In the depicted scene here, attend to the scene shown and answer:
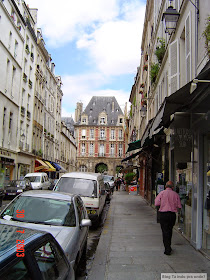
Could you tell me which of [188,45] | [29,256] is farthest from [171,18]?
[29,256]

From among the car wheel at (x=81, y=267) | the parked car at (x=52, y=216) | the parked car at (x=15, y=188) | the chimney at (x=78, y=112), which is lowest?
the car wheel at (x=81, y=267)

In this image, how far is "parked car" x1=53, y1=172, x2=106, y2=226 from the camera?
1110 cm

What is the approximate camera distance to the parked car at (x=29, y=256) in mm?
2182

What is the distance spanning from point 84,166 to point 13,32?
172 feet

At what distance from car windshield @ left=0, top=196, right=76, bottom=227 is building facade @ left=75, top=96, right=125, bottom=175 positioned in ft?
234

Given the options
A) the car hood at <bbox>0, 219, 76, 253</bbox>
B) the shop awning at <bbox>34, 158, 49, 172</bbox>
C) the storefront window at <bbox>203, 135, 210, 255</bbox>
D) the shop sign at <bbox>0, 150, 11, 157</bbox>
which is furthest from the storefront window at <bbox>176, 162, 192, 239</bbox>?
the shop awning at <bbox>34, 158, 49, 172</bbox>

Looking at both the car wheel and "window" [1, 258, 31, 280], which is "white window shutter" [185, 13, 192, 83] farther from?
"window" [1, 258, 31, 280]

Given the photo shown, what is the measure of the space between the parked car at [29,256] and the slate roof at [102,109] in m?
78.5

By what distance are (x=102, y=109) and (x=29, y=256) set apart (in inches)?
3227

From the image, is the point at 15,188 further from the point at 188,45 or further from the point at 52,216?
the point at 52,216

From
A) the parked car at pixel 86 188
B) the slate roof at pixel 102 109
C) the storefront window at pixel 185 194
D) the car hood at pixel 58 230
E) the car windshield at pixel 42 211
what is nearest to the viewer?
the car hood at pixel 58 230

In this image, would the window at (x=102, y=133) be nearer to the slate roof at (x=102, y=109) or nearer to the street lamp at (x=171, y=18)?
the slate roof at (x=102, y=109)

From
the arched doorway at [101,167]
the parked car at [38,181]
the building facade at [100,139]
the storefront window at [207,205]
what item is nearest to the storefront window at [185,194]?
→ the storefront window at [207,205]

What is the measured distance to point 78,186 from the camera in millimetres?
11461
